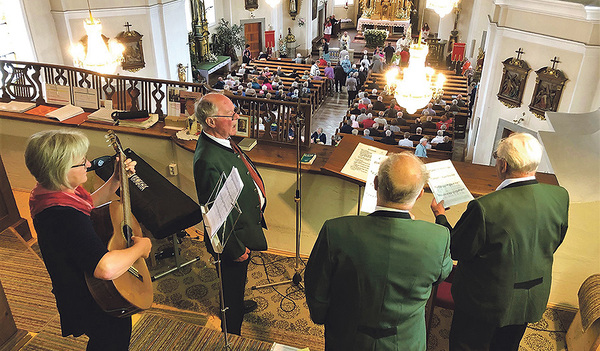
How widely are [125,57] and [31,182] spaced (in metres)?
6.55

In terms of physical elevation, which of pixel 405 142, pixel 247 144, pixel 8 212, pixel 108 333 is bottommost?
pixel 405 142

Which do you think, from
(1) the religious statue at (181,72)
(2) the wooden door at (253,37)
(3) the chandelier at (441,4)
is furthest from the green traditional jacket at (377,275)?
(2) the wooden door at (253,37)

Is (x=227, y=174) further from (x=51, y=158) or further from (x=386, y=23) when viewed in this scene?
(x=386, y=23)

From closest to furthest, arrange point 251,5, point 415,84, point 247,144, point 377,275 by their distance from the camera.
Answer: point 377,275
point 247,144
point 415,84
point 251,5

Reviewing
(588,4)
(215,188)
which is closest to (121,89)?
(215,188)

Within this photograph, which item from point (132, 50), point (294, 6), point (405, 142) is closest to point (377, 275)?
point (405, 142)

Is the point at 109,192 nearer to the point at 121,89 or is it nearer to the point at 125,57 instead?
the point at 121,89

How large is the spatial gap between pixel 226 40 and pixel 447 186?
16.4m

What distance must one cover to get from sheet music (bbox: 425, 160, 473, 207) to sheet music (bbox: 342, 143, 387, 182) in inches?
18.7

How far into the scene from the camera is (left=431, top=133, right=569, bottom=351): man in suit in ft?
7.73

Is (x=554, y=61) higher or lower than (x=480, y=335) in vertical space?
higher

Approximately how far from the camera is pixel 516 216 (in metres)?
2.36

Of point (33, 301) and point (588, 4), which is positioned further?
point (588, 4)

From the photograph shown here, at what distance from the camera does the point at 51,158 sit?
2.00 m
